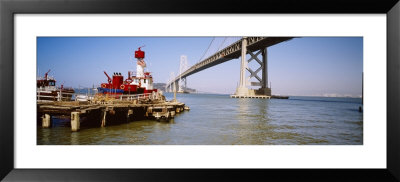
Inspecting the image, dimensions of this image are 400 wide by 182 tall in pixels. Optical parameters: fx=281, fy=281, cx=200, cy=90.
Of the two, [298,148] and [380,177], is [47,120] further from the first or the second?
[380,177]

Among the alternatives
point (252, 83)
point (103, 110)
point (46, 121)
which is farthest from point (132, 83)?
point (252, 83)

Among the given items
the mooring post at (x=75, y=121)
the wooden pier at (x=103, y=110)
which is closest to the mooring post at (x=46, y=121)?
the wooden pier at (x=103, y=110)

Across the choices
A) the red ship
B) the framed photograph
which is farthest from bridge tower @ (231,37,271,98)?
the framed photograph

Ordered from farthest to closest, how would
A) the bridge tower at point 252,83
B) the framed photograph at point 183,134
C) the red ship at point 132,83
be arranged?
1. the bridge tower at point 252,83
2. the red ship at point 132,83
3. the framed photograph at point 183,134

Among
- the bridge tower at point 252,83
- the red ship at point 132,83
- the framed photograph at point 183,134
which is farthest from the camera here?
the bridge tower at point 252,83

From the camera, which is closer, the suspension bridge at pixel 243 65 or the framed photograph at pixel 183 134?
the framed photograph at pixel 183 134

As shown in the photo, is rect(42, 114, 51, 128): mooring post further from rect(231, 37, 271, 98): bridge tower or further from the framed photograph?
rect(231, 37, 271, 98): bridge tower

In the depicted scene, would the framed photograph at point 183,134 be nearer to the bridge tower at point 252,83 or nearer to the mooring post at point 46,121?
the mooring post at point 46,121
